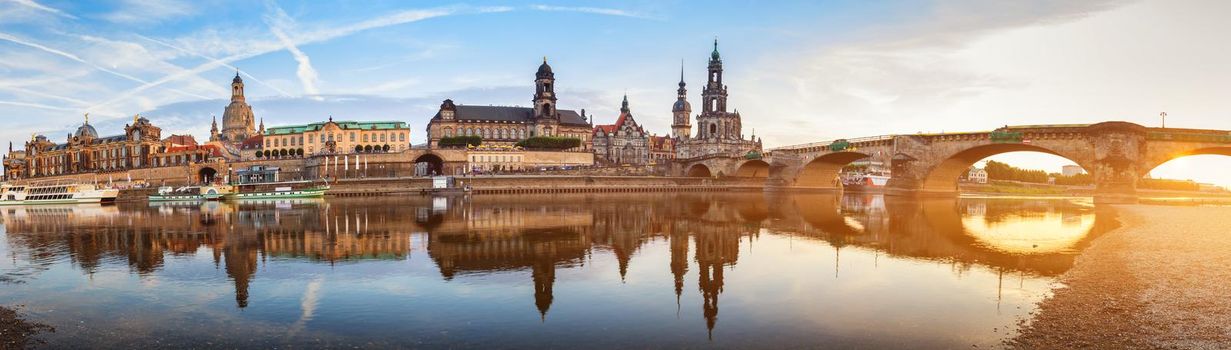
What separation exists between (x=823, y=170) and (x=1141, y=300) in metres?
67.2

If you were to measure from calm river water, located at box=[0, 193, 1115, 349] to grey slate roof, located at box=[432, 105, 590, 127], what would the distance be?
296 feet

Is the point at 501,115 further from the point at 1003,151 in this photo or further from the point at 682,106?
the point at 1003,151

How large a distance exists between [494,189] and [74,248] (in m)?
51.9

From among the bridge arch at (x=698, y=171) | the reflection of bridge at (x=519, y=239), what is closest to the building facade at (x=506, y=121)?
the bridge arch at (x=698, y=171)

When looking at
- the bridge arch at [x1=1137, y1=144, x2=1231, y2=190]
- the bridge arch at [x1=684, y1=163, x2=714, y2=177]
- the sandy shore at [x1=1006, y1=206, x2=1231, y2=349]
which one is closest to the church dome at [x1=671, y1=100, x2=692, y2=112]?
the bridge arch at [x1=684, y1=163, x2=714, y2=177]

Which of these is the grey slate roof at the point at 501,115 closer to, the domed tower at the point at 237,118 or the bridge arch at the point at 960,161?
the domed tower at the point at 237,118

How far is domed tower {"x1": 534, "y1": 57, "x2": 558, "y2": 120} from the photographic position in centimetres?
12006

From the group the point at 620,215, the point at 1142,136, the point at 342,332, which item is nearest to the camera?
the point at 342,332

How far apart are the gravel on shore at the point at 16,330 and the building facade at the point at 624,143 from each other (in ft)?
371

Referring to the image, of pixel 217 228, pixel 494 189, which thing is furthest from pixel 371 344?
pixel 494 189

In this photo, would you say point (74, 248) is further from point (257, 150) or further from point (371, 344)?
point (257, 150)

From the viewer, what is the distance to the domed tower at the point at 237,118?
143 meters

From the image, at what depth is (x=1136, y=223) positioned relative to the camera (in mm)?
28578

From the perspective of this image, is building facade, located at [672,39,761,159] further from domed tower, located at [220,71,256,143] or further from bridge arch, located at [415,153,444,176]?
domed tower, located at [220,71,256,143]
